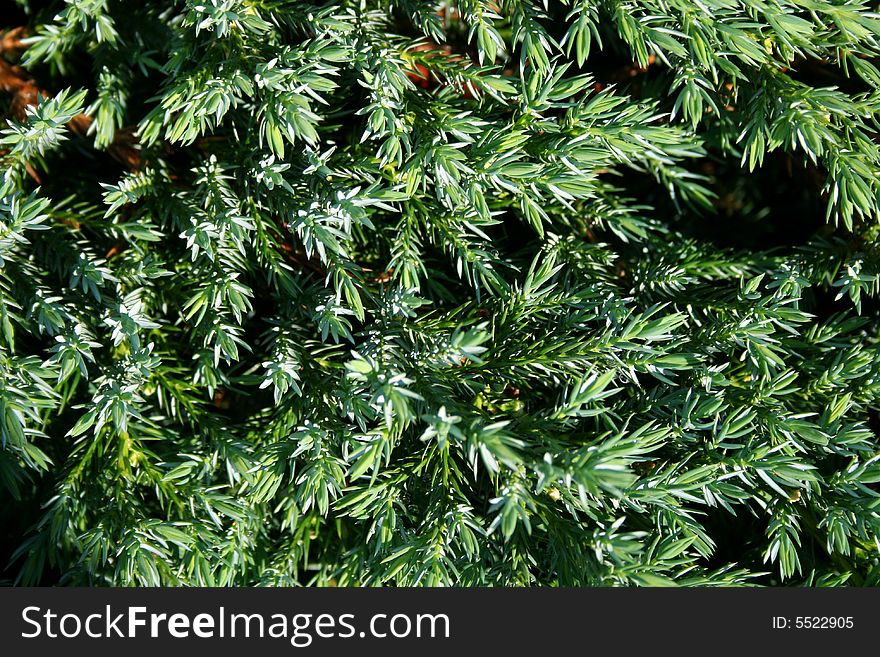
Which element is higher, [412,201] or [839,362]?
[412,201]

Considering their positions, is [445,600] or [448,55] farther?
[448,55]

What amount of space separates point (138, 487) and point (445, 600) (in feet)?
1.37

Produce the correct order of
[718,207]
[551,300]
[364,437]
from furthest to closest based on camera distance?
[718,207], [551,300], [364,437]

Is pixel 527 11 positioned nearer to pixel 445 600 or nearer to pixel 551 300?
pixel 551 300

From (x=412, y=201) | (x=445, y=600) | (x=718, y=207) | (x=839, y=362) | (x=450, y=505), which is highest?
(x=718, y=207)

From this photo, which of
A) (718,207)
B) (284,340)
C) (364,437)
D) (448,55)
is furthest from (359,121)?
(718,207)

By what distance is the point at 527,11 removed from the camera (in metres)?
0.86

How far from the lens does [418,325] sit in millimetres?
850

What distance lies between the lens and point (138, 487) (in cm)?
89

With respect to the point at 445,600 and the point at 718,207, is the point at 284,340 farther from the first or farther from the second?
the point at 718,207

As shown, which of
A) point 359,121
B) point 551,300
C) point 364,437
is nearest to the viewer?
point 364,437

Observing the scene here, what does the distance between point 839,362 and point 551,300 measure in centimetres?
38

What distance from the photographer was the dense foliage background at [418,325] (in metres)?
0.79

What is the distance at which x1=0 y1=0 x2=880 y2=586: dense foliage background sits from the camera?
785mm
